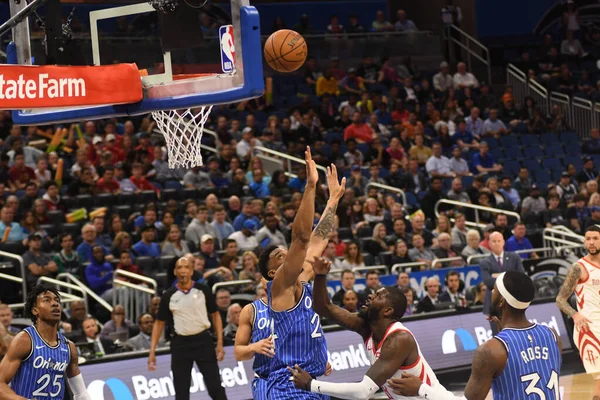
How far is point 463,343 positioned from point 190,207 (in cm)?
431

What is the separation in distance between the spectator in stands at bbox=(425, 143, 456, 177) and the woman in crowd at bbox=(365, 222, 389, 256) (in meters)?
3.21

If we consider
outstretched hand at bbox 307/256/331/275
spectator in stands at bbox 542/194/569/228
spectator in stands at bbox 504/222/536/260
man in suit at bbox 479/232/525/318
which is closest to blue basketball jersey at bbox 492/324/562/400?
outstretched hand at bbox 307/256/331/275

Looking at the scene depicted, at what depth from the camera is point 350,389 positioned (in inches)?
234

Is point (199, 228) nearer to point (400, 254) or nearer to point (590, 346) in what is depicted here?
point (400, 254)

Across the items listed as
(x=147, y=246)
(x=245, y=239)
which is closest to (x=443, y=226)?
(x=245, y=239)

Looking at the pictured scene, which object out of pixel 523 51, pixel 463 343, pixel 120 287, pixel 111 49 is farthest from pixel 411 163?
pixel 111 49

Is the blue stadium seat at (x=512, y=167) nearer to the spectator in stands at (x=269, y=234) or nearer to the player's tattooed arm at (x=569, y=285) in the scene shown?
the spectator in stands at (x=269, y=234)

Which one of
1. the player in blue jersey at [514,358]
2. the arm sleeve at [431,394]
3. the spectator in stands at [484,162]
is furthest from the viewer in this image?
the spectator in stands at [484,162]

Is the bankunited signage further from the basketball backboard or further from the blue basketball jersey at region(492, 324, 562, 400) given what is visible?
the blue basketball jersey at region(492, 324, 562, 400)

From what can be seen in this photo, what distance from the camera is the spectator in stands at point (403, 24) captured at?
917 inches

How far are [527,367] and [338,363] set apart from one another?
6792 millimetres

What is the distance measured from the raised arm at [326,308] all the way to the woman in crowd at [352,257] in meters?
7.62

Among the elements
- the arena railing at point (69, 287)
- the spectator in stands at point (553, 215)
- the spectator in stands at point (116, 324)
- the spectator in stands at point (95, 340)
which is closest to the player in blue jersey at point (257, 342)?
the spectator in stands at point (95, 340)

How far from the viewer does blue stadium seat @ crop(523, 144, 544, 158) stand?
67.2 ft
